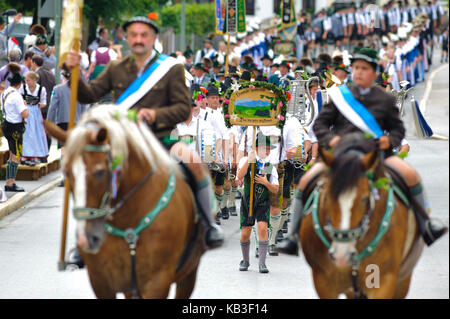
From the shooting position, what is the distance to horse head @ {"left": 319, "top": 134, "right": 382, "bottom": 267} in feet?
24.4

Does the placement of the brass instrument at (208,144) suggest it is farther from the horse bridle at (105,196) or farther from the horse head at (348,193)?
the horse bridle at (105,196)

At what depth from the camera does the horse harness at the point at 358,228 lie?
7480 mm

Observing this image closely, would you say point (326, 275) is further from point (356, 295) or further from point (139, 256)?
point (139, 256)

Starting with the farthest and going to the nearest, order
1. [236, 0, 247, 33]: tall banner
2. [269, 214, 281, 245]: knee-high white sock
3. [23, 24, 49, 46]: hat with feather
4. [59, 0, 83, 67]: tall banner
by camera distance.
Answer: [23, 24, 49, 46]: hat with feather < [236, 0, 247, 33]: tall banner < [269, 214, 281, 245]: knee-high white sock < [59, 0, 83, 67]: tall banner

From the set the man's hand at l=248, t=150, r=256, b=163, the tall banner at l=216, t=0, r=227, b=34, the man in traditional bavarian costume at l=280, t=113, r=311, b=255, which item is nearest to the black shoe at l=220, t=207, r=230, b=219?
the man in traditional bavarian costume at l=280, t=113, r=311, b=255

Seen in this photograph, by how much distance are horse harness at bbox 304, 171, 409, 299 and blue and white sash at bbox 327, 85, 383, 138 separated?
1.62 ft

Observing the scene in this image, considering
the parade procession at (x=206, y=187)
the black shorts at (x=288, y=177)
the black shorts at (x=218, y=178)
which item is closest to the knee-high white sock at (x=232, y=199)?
the parade procession at (x=206, y=187)

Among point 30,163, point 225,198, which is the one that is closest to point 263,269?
point 225,198

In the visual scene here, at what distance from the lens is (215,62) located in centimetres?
2912

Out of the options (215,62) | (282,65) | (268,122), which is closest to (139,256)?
(268,122)

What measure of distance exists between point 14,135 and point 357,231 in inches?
497

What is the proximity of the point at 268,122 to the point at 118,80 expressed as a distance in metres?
5.25

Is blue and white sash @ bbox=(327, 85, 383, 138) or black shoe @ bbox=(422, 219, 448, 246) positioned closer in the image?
blue and white sash @ bbox=(327, 85, 383, 138)

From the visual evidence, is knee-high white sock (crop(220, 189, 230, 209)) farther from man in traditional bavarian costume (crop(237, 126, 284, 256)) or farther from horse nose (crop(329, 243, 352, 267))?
horse nose (crop(329, 243, 352, 267))
